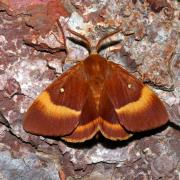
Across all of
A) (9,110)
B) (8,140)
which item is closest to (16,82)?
(9,110)

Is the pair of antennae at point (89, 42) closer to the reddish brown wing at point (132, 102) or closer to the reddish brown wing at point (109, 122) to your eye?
the reddish brown wing at point (132, 102)

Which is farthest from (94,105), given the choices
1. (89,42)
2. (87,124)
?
(89,42)

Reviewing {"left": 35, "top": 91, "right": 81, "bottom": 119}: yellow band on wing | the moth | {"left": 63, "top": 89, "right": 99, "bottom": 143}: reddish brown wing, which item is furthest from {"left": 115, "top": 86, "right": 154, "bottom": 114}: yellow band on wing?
{"left": 35, "top": 91, "right": 81, "bottom": 119}: yellow band on wing

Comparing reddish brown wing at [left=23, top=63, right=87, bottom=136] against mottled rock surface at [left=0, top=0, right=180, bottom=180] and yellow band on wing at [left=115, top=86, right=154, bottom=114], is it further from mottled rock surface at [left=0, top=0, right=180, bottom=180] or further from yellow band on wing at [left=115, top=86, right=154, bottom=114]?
yellow band on wing at [left=115, top=86, right=154, bottom=114]

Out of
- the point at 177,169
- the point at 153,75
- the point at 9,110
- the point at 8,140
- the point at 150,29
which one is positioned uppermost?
the point at 150,29

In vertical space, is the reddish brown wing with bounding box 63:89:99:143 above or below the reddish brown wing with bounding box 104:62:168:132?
below

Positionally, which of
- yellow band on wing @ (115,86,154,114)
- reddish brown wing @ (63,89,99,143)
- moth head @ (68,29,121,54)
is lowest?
reddish brown wing @ (63,89,99,143)

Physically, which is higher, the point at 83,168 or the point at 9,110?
the point at 9,110

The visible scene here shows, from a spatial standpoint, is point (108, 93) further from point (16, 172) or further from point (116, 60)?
point (16, 172)
